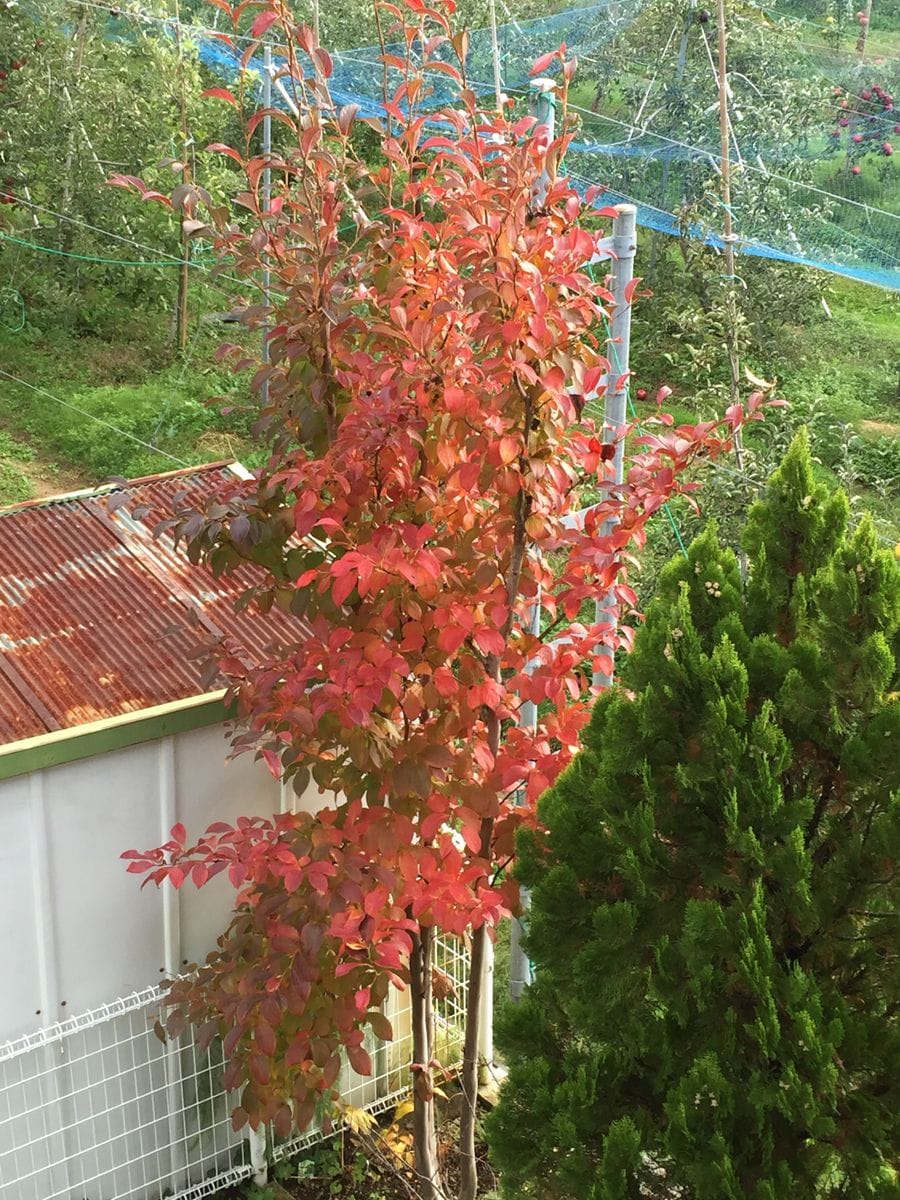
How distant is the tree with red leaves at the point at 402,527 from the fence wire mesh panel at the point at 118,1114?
28cm

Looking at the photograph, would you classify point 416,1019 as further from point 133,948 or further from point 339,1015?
point 133,948

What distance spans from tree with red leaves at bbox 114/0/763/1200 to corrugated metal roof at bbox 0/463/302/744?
1.15 feet

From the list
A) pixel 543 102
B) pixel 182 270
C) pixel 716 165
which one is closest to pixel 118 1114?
pixel 543 102

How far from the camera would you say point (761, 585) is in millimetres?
2068

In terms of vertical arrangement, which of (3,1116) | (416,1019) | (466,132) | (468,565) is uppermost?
(466,132)

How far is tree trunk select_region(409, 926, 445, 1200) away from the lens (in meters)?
2.81

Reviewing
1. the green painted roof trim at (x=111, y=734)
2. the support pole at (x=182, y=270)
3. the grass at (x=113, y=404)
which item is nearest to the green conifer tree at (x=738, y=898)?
the green painted roof trim at (x=111, y=734)

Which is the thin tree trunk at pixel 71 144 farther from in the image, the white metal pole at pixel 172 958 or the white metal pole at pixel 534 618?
the white metal pole at pixel 172 958

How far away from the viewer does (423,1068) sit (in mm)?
2826

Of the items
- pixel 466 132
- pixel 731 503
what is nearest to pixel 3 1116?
pixel 466 132

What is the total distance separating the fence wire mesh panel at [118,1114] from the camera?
2.82 metres

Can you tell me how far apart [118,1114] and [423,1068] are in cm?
77

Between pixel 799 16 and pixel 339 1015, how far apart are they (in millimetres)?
11028

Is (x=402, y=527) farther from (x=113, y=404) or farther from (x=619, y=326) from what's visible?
(x=113, y=404)
